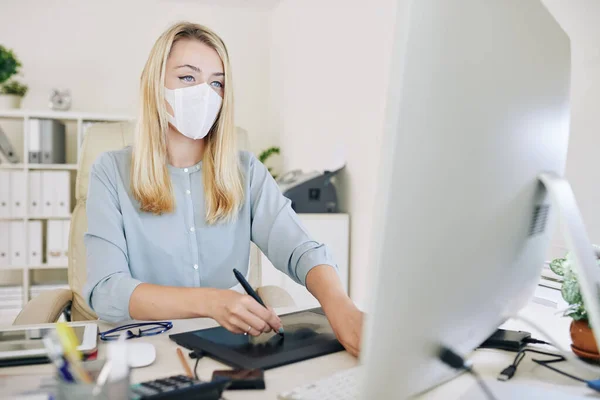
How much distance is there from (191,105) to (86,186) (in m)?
0.52

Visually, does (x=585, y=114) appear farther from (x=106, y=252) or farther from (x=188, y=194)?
(x=106, y=252)

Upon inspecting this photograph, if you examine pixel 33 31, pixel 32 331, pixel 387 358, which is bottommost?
pixel 32 331

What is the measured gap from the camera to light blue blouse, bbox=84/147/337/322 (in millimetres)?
1202

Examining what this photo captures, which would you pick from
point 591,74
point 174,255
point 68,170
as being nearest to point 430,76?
point 174,255

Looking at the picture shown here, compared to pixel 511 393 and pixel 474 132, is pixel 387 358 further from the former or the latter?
pixel 511 393

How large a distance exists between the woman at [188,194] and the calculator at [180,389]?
0.49 m

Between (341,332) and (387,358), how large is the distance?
492mm

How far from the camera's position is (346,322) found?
0.92m

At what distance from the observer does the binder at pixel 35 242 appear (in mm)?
3455

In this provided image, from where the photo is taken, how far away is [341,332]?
915 millimetres

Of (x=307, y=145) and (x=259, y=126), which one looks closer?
(x=307, y=145)

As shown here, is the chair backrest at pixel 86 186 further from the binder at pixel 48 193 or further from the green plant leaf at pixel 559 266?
the binder at pixel 48 193

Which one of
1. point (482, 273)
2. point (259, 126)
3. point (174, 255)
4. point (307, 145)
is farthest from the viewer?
point (259, 126)

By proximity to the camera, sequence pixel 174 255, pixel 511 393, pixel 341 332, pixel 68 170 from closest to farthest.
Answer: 1. pixel 511 393
2. pixel 341 332
3. pixel 174 255
4. pixel 68 170
